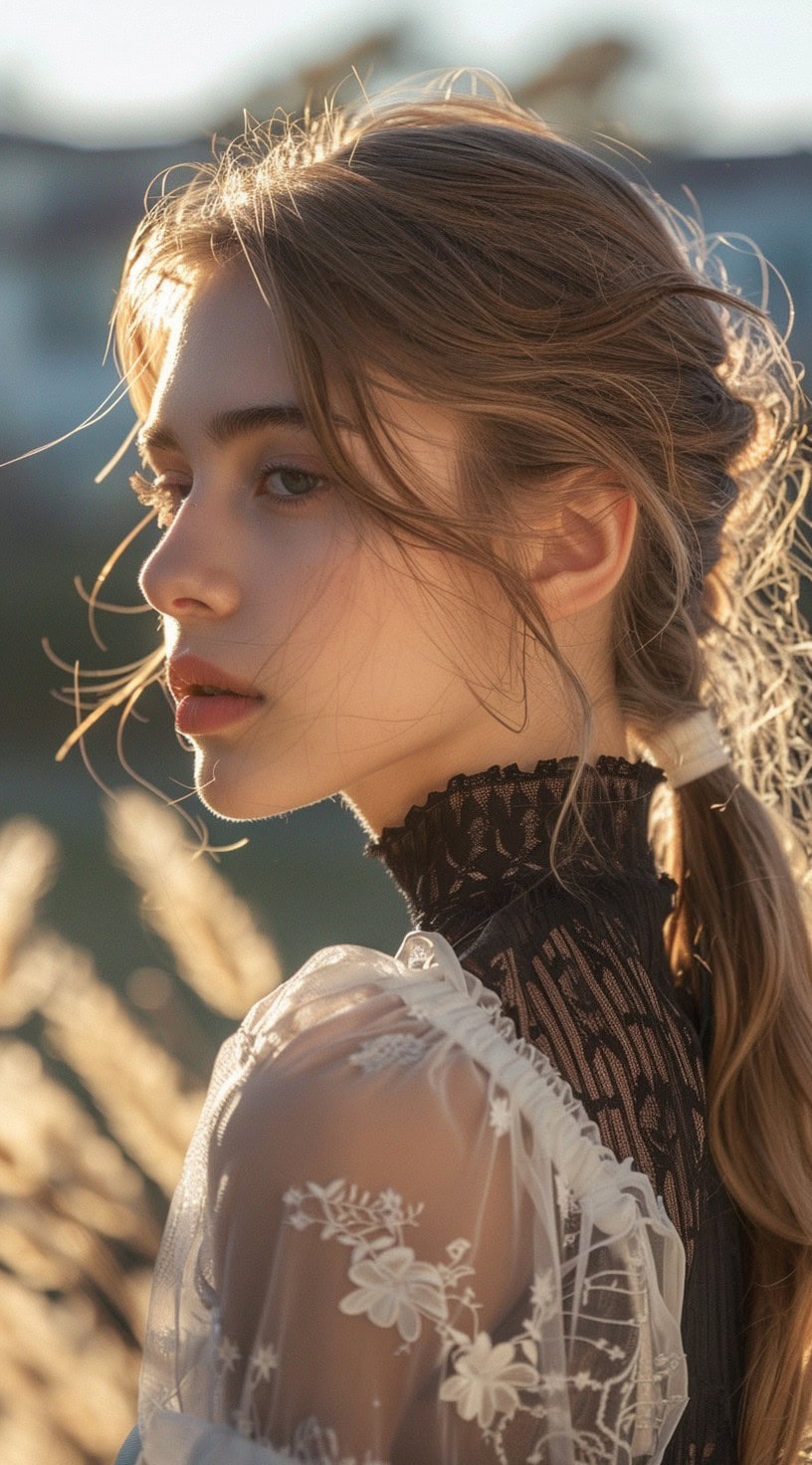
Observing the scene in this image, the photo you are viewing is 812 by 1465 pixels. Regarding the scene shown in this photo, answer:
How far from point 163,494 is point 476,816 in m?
0.42

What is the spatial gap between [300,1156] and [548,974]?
0.86 feet

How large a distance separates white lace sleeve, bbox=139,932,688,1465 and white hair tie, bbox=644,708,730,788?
463 millimetres

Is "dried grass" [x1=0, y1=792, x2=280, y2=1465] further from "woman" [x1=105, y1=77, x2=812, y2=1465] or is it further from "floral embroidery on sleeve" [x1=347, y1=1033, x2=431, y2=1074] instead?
"floral embroidery on sleeve" [x1=347, y1=1033, x2=431, y2=1074]

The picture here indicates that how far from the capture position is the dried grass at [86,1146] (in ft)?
5.57

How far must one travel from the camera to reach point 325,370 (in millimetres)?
1196

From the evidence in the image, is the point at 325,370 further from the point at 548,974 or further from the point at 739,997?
the point at 739,997

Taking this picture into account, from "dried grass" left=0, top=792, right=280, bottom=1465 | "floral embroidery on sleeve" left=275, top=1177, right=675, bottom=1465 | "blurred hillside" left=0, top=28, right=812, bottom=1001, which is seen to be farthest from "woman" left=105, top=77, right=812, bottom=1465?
"blurred hillside" left=0, top=28, right=812, bottom=1001

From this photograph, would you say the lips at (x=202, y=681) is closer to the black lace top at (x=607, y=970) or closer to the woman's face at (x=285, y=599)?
the woman's face at (x=285, y=599)

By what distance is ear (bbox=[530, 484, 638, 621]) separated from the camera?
130cm

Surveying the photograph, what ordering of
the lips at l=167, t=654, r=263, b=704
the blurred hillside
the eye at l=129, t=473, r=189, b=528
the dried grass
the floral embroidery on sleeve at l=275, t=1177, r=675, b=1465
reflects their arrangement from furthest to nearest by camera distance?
the blurred hillside → the dried grass → the eye at l=129, t=473, r=189, b=528 → the lips at l=167, t=654, r=263, b=704 → the floral embroidery on sleeve at l=275, t=1177, r=675, b=1465

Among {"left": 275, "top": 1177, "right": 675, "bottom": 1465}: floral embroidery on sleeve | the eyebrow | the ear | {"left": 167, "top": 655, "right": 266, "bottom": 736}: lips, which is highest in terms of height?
the eyebrow

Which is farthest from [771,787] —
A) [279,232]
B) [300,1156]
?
[300,1156]

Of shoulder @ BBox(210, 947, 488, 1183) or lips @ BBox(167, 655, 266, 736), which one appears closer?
shoulder @ BBox(210, 947, 488, 1183)

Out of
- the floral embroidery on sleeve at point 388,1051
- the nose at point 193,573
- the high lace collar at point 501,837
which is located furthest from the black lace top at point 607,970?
the nose at point 193,573
